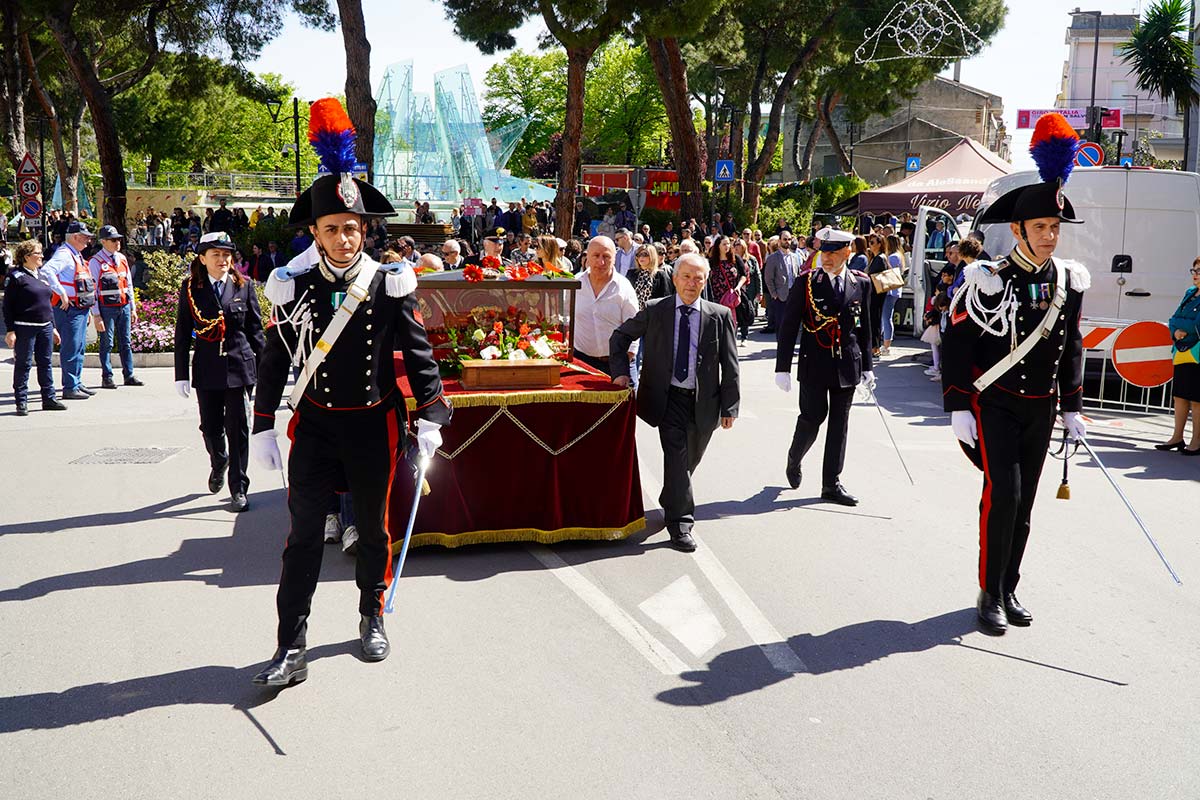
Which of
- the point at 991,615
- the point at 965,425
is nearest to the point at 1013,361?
the point at 965,425

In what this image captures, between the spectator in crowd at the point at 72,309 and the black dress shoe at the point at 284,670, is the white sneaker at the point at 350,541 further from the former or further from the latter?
the spectator in crowd at the point at 72,309

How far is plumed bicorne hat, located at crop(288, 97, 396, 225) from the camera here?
5180mm

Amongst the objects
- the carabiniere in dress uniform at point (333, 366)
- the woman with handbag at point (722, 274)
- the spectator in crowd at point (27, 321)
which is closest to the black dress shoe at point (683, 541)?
the carabiniere in dress uniform at point (333, 366)

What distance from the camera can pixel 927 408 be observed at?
44.9 feet

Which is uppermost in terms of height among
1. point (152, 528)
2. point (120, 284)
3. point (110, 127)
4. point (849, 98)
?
point (849, 98)

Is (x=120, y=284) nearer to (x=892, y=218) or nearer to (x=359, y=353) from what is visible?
(x=359, y=353)

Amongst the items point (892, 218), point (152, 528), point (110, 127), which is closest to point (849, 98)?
point (892, 218)

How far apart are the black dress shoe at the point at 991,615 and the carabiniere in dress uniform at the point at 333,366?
10.1 ft

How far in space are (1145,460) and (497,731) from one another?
818 cm

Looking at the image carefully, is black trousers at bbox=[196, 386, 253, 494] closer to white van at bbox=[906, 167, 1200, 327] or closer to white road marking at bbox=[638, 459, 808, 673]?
white road marking at bbox=[638, 459, 808, 673]

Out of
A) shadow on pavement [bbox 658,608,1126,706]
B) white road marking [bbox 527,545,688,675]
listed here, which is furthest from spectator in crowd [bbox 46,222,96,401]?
shadow on pavement [bbox 658,608,1126,706]

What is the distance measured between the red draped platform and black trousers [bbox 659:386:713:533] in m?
0.21

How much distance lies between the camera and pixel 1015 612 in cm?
610

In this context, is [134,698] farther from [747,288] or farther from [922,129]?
[922,129]
